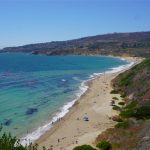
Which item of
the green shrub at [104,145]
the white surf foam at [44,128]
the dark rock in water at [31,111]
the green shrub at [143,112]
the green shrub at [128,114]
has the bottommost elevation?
the white surf foam at [44,128]

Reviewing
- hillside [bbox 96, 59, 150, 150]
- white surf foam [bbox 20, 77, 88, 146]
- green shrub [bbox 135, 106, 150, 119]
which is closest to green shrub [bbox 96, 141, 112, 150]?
hillside [bbox 96, 59, 150, 150]

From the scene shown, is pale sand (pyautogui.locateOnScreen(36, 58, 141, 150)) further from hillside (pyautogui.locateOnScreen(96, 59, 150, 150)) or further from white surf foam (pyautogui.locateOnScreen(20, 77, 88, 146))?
hillside (pyautogui.locateOnScreen(96, 59, 150, 150))

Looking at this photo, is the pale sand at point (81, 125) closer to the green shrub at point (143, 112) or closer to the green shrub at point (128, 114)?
the green shrub at point (128, 114)

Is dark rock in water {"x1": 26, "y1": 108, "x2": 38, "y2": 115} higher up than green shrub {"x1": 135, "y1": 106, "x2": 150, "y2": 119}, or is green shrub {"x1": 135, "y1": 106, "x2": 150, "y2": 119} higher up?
green shrub {"x1": 135, "y1": 106, "x2": 150, "y2": 119}

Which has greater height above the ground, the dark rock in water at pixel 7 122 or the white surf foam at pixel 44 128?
the dark rock in water at pixel 7 122

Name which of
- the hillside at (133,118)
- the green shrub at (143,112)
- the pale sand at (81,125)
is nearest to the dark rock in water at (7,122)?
the pale sand at (81,125)

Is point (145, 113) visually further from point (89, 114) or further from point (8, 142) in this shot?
point (8, 142)

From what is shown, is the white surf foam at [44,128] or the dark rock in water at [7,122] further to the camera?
the dark rock in water at [7,122]

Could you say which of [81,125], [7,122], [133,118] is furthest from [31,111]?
[133,118]

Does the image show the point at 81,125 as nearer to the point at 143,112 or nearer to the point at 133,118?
the point at 133,118
